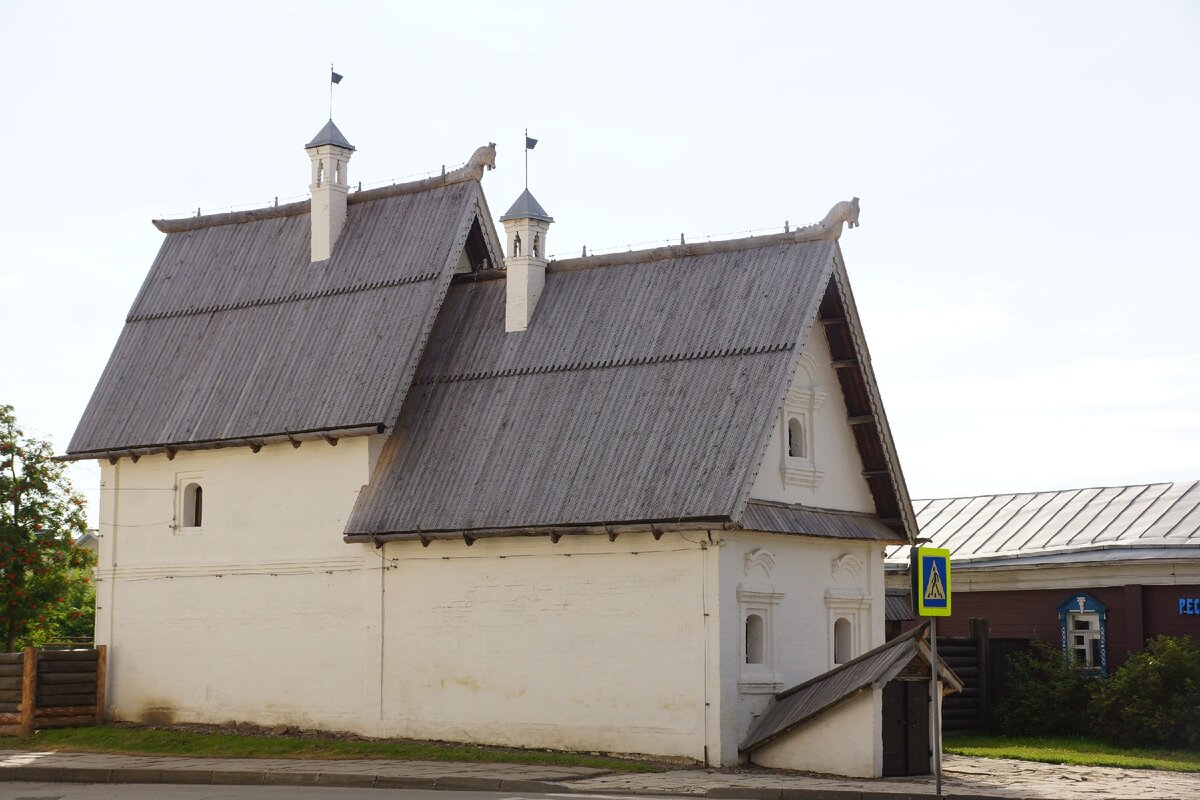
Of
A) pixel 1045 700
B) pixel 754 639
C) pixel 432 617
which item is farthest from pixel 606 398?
pixel 1045 700

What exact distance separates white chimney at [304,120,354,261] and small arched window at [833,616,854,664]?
12272mm

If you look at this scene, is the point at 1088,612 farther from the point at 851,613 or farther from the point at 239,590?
the point at 239,590

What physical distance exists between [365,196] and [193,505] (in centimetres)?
695

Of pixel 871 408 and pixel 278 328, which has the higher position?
pixel 278 328

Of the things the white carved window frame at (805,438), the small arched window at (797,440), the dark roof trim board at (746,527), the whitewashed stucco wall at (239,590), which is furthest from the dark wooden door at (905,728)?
the whitewashed stucco wall at (239,590)

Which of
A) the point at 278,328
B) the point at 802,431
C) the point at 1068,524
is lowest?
the point at 1068,524

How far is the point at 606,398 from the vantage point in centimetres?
2700

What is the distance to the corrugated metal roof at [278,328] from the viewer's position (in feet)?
96.6

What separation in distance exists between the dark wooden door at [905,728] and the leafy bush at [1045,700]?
671 centimetres

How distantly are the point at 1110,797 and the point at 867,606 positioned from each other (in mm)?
8563

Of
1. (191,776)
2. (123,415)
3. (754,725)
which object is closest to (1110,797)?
(754,725)

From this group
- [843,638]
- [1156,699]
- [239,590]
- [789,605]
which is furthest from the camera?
[239,590]

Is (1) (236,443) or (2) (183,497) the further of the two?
(2) (183,497)

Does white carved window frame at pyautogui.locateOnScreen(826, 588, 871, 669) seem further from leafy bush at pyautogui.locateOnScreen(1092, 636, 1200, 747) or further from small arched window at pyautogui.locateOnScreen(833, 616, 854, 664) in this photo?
leafy bush at pyautogui.locateOnScreen(1092, 636, 1200, 747)
